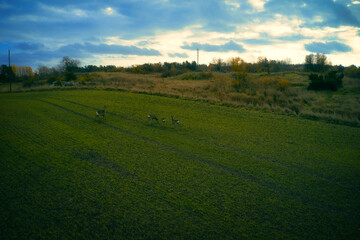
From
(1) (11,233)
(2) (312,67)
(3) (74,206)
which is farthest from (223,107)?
(2) (312,67)

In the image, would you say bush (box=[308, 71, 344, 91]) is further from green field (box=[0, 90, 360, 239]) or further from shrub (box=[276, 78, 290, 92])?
green field (box=[0, 90, 360, 239])

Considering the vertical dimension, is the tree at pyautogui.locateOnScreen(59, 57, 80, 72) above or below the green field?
above

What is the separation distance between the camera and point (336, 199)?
5883 mm

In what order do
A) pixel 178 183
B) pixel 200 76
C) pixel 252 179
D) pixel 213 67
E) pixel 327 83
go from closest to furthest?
pixel 178 183 → pixel 252 179 → pixel 327 83 → pixel 200 76 → pixel 213 67

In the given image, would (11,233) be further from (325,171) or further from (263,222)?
(325,171)

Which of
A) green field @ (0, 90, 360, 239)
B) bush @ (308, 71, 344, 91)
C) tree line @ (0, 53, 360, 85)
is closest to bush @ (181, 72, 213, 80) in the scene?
tree line @ (0, 53, 360, 85)

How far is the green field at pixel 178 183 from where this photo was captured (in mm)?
4766

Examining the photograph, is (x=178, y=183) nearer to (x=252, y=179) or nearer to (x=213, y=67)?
(x=252, y=179)

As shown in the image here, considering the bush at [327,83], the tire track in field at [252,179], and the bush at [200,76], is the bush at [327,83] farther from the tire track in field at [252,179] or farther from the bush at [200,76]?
the tire track in field at [252,179]

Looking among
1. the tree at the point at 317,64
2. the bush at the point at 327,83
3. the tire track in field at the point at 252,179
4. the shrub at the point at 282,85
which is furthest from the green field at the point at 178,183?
the tree at the point at 317,64

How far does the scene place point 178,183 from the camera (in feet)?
21.6

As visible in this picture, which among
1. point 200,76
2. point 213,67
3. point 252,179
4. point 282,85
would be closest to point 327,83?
point 282,85

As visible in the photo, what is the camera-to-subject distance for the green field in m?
4.77

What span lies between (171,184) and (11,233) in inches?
165
